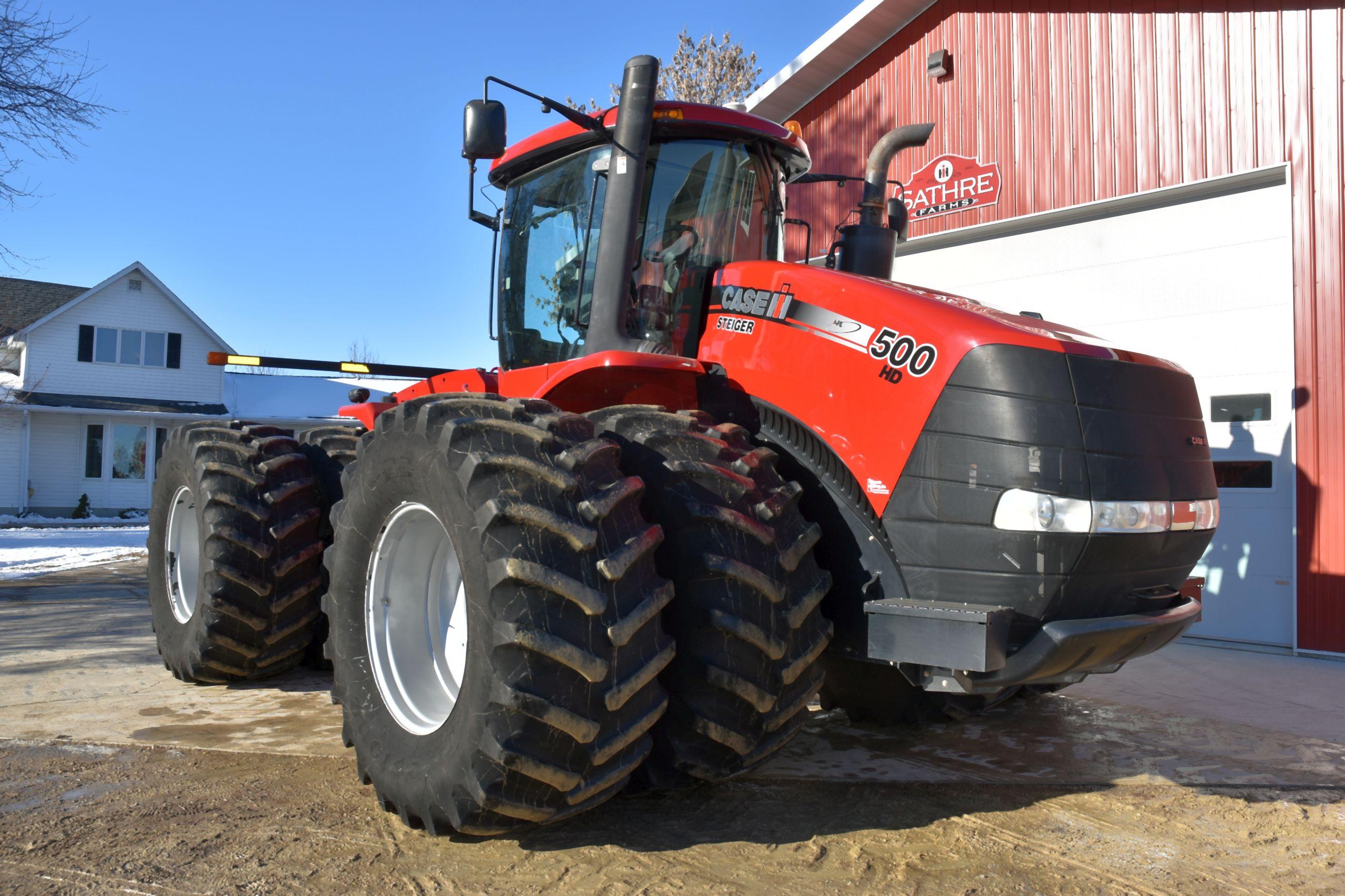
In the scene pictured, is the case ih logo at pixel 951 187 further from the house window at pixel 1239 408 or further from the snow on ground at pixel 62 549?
the snow on ground at pixel 62 549

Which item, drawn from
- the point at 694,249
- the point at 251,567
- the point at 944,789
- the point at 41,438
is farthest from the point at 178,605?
the point at 41,438

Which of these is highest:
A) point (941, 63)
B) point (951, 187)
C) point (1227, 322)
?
point (941, 63)

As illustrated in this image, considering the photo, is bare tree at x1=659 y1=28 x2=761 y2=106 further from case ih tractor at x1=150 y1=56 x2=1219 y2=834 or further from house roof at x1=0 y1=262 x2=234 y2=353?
case ih tractor at x1=150 y1=56 x2=1219 y2=834

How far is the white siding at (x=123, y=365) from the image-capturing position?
2538cm

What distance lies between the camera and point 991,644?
2.89m

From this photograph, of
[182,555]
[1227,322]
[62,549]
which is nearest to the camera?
[182,555]

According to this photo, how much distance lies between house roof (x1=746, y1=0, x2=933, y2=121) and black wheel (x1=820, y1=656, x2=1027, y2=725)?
7107 millimetres

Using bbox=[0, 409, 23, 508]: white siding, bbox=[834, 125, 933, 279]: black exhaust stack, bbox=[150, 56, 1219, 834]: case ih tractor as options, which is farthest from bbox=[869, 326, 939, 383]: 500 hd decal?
bbox=[0, 409, 23, 508]: white siding

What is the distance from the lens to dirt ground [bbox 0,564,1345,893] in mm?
2857

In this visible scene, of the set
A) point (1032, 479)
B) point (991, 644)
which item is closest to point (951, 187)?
point (1032, 479)

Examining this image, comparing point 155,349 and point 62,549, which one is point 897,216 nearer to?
point 62,549

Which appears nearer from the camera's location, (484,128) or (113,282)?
(484,128)

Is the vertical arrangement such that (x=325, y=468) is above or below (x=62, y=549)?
above

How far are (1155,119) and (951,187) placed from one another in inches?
71.6
